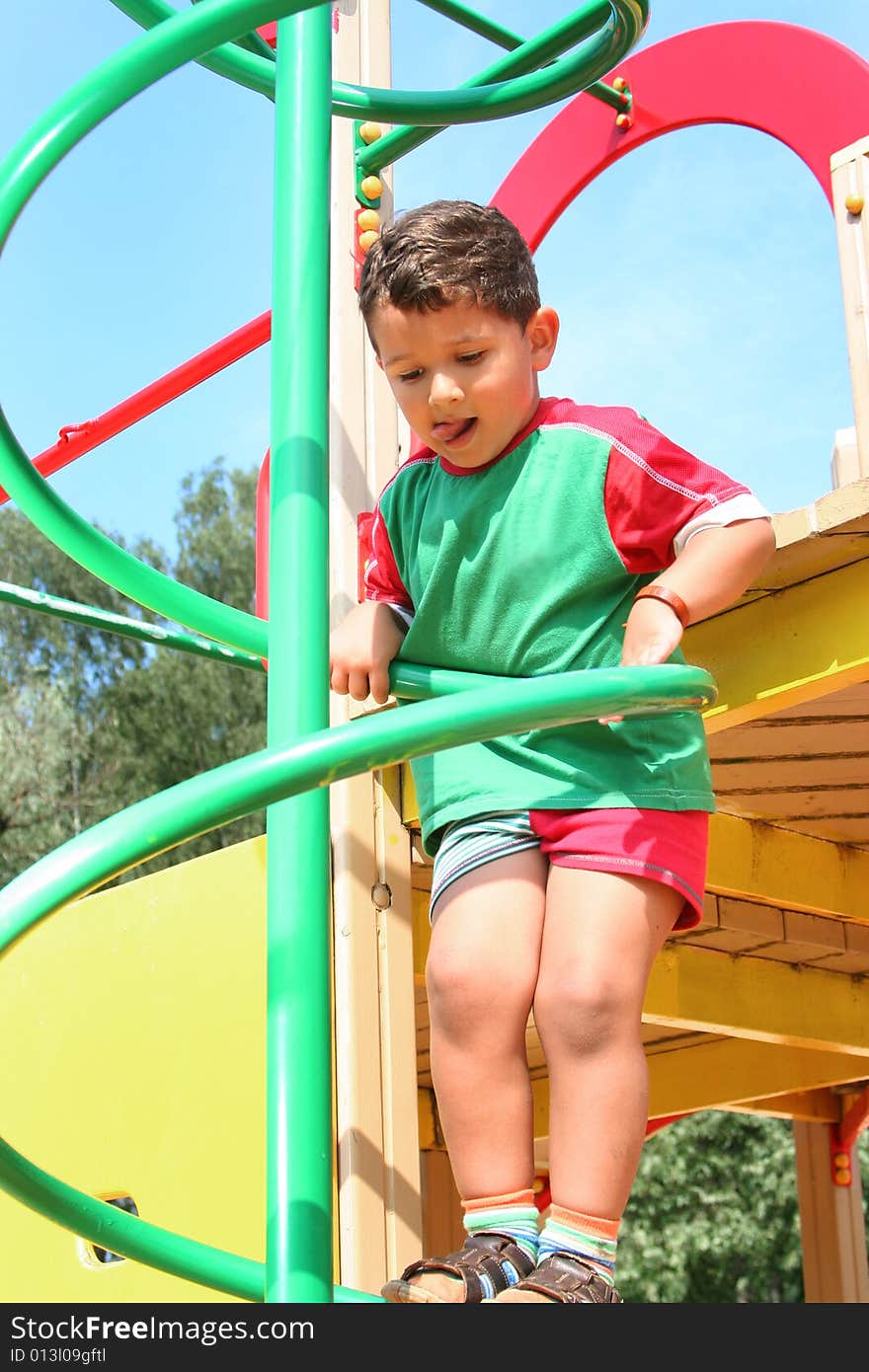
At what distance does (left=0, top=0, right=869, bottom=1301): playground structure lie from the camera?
3.69 feet

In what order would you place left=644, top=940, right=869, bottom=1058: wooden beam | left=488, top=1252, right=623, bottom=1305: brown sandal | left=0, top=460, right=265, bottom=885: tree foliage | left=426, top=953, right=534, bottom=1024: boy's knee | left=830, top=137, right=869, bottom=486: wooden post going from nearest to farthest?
left=488, top=1252, right=623, bottom=1305: brown sandal
left=426, top=953, right=534, bottom=1024: boy's knee
left=830, top=137, right=869, bottom=486: wooden post
left=644, top=940, right=869, bottom=1058: wooden beam
left=0, top=460, right=265, bottom=885: tree foliage

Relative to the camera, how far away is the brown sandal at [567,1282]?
1352mm

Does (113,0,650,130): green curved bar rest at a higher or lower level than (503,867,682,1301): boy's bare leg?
higher

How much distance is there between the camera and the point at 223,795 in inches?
41.9

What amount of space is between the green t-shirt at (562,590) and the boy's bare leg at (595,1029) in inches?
4.5

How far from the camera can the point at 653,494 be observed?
1.71 m

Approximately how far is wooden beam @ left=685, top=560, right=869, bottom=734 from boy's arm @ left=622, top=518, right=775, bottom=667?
0.73m

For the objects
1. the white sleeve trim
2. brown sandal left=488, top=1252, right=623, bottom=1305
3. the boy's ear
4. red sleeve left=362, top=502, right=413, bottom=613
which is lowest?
brown sandal left=488, top=1252, right=623, bottom=1305

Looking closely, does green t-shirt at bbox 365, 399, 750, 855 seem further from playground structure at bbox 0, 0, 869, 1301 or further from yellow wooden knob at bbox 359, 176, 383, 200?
yellow wooden knob at bbox 359, 176, 383, 200

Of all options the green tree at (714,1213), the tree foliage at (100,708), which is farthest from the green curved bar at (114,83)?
the tree foliage at (100,708)

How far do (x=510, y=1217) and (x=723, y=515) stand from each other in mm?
745

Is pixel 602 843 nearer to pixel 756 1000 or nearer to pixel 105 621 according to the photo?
pixel 105 621

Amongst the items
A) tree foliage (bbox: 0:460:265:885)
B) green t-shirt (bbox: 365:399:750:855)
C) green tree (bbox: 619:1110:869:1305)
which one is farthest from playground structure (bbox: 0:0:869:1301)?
tree foliage (bbox: 0:460:265:885)

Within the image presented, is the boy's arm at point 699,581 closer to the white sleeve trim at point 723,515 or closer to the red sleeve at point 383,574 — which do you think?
the white sleeve trim at point 723,515
